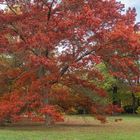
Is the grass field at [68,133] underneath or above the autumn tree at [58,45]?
underneath

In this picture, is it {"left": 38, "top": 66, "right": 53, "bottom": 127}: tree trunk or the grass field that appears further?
{"left": 38, "top": 66, "right": 53, "bottom": 127}: tree trunk

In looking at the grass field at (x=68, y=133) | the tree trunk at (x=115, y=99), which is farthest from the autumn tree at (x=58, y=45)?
the tree trunk at (x=115, y=99)

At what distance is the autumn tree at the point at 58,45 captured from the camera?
97.5 feet

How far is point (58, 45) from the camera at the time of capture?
31.2 meters

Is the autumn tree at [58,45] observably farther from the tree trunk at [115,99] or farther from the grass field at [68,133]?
the tree trunk at [115,99]

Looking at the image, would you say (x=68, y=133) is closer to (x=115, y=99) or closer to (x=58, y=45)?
(x=58, y=45)

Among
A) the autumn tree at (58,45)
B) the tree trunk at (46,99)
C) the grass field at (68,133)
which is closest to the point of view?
the grass field at (68,133)

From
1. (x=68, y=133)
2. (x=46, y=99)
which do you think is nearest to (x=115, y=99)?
(x=46, y=99)

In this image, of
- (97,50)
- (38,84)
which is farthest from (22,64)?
(97,50)

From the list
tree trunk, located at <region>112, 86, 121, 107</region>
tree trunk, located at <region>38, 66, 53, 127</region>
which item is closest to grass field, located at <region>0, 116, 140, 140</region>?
tree trunk, located at <region>38, 66, 53, 127</region>

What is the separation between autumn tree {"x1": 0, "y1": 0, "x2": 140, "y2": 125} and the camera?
29.7 metres

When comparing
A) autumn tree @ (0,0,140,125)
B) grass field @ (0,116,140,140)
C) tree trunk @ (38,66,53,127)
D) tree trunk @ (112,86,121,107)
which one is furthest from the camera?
Result: tree trunk @ (112,86,121,107)

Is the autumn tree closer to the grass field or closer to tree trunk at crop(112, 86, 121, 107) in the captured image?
the grass field

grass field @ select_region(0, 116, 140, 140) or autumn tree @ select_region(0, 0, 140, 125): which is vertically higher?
autumn tree @ select_region(0, 0, 140, 125)
